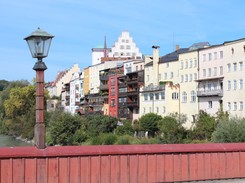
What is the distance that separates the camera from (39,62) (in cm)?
1177

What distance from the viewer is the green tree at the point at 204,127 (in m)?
53.2

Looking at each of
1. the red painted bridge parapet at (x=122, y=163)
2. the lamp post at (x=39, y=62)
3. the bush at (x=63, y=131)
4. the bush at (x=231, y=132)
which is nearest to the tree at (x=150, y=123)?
the bush at (x=63, y=131)

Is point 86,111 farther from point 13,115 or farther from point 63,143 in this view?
point 63,143

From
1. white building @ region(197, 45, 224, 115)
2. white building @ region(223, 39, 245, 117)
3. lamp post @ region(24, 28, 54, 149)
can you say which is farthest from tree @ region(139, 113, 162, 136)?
lamp post @ region(24, 28, 54, 149)

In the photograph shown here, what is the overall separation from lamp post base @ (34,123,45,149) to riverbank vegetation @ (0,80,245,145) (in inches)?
974

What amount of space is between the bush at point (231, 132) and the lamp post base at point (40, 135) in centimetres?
2474

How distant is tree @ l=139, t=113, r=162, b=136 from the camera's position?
66188 millimetres

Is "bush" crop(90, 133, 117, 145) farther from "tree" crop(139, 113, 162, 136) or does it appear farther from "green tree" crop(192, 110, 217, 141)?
"green tree" crop(192, 110, 217, 141)

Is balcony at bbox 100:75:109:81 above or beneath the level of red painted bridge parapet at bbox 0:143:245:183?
above

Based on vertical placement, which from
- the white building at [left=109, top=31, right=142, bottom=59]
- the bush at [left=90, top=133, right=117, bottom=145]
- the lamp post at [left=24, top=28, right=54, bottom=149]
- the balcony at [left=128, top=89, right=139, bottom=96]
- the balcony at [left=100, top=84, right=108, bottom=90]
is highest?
the white building at [left=109, top=31, right=142, bottom=59]

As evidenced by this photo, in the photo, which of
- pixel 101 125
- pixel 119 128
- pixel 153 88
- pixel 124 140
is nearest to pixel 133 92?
pixel 153 88

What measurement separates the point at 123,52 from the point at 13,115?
1307 inches

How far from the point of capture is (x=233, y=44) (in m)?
56.6

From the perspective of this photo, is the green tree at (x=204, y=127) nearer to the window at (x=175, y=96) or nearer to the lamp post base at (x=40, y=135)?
the window at (x=175, y=96)
